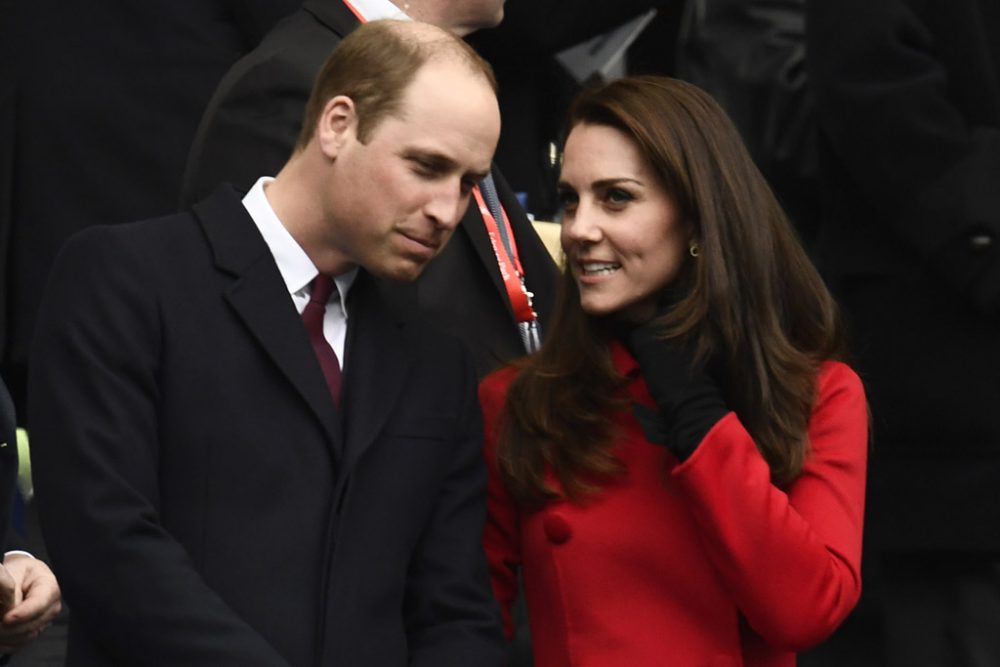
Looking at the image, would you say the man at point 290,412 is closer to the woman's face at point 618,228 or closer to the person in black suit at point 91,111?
the woman's face at point 618,228

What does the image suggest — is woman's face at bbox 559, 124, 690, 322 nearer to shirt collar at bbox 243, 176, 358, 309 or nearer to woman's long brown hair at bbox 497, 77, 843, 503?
woman's long brown hair at bbox 497, 77, 843, 503

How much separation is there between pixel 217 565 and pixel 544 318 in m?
1.29

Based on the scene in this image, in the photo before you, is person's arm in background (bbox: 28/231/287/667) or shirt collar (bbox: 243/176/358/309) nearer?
person's arm in background (bbox: 28/231/287/667)

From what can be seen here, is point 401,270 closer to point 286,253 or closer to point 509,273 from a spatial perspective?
point 286,253

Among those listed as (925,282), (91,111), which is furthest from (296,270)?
(925,282)

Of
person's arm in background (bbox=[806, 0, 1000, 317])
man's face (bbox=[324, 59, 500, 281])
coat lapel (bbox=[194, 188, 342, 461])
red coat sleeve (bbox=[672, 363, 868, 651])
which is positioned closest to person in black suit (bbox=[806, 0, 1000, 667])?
person's arm in background (bbox=[806, 0, 1000, 317])

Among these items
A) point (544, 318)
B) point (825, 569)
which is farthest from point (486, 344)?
point (825, 569)

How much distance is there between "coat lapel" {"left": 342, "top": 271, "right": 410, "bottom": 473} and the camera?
411 cm

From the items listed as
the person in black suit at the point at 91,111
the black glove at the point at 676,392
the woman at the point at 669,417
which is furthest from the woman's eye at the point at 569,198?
the person in black suit at the point at 91,111

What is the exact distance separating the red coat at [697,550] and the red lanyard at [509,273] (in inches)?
18.5

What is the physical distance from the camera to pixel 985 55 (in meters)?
5.61

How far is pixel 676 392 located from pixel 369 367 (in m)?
0.54

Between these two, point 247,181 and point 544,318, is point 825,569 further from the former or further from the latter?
point 247,181

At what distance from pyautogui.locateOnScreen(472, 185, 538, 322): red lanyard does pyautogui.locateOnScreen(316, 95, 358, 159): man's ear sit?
0.77 metres
